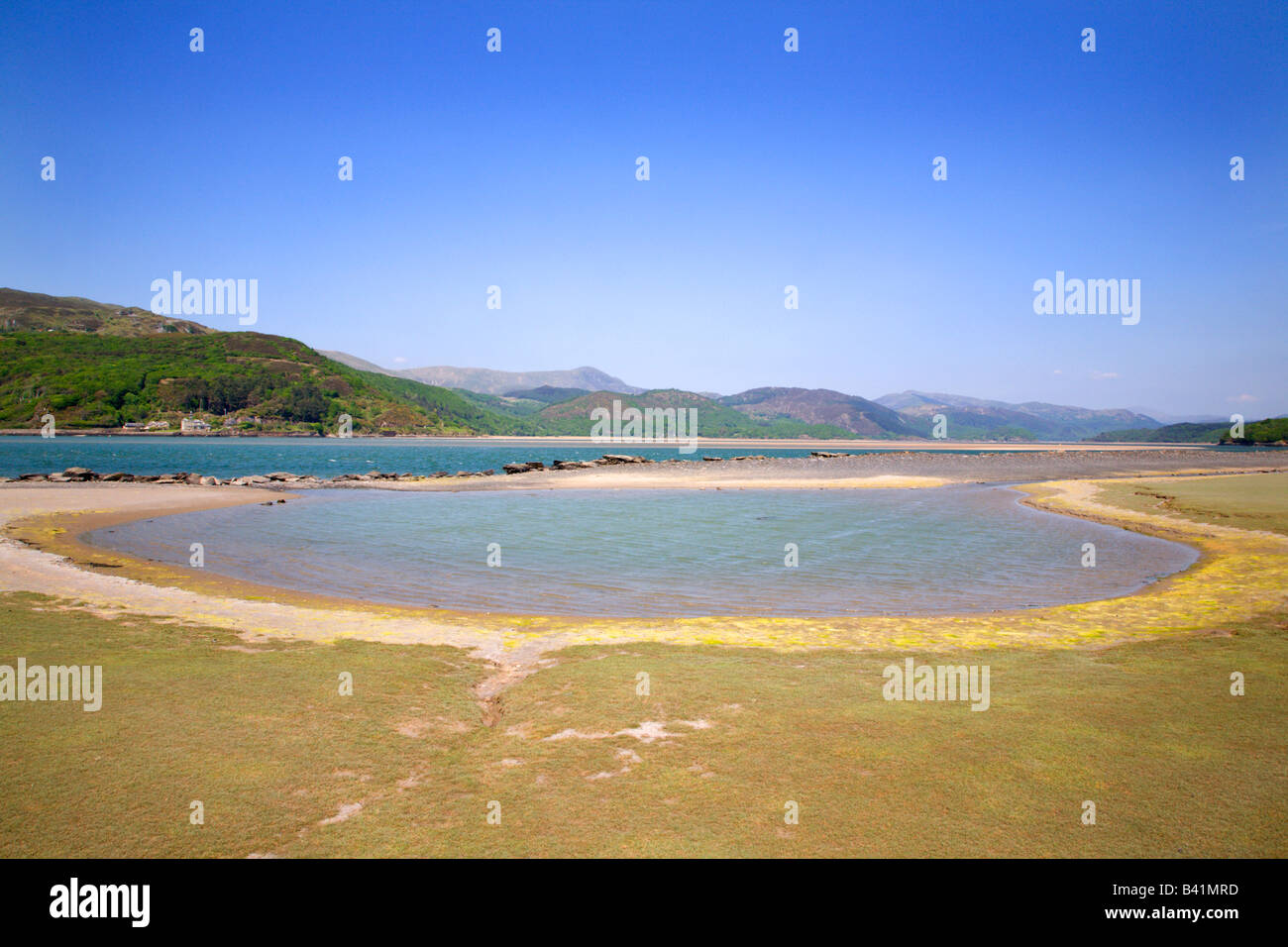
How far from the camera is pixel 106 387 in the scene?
158375 mm

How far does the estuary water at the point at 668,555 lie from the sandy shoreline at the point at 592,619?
107 cm

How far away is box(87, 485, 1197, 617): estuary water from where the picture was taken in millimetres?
14523

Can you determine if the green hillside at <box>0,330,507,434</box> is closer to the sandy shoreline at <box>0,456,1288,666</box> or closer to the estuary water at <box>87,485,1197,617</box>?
the estuary water at <box>87,485,1197,617</box>

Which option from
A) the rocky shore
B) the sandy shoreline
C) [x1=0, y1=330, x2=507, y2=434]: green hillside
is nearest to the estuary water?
the sandy shoreline

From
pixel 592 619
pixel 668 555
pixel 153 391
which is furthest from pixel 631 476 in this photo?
pixel 153 391

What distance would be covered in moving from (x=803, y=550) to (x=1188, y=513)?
62.4ft

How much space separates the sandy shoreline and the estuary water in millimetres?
1071

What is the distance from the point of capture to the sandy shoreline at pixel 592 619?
34.8 ft

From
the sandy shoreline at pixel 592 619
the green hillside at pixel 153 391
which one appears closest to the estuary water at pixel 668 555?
the sandy shoreline at pixel 592 619

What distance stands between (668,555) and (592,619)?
7.89 m

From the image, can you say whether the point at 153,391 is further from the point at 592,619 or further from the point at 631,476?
the point at 592,619

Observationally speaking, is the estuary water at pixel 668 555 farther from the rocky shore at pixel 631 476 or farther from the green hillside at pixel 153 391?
the green hillside at pixel 153 391

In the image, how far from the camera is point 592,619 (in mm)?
12461
